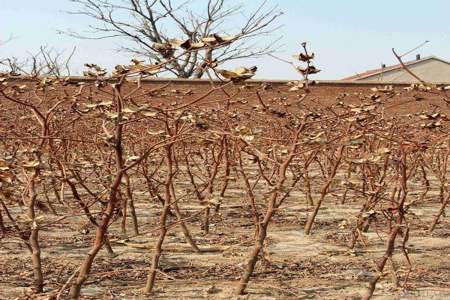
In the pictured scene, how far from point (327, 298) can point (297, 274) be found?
0.48 m

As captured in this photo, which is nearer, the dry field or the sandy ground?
the dry field

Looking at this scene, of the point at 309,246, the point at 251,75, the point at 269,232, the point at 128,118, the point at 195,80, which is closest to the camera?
the point at 251,75

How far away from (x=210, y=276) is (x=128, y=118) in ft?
5.59

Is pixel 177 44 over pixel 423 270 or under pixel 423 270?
over

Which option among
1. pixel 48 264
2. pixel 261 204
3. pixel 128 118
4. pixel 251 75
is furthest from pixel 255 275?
pixel 261 204

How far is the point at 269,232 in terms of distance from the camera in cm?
511

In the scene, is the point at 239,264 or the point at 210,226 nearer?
the point at 239,264

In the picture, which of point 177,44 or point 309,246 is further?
point 309,246

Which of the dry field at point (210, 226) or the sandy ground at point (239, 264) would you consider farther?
the sandy ground at point (239, 264)

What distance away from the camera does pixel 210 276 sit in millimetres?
3732

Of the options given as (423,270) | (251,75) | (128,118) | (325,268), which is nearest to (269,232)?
(325,268)

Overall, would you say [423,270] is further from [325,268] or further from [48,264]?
[48,264]

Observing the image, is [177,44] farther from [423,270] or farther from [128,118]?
[423,270]

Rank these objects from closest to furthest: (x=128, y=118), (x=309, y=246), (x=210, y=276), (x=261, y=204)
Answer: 1. (x=128, y=118)
2. (x=210, y=276)
3. (x=309, y=246)
4. (x=261, y=204)
